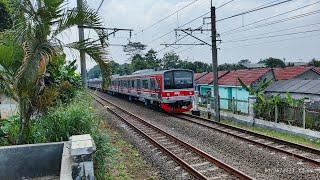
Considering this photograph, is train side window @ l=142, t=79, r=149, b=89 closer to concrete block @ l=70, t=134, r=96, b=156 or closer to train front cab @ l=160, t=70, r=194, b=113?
train front cab @ l=160, t=70, r=194, b=113

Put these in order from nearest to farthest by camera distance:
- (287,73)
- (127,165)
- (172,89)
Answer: (127,165), (172,89), (287,73)

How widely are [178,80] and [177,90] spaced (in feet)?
2.02

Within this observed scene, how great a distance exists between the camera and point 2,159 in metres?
5.90

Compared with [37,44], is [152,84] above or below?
below

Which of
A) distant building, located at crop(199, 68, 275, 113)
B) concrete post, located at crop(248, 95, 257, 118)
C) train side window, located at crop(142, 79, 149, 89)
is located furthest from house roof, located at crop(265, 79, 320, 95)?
train side window, located at crop(142, 79, 149, 89)

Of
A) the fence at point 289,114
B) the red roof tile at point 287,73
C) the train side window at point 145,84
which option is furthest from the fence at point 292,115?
the red roof tile at point 287,73

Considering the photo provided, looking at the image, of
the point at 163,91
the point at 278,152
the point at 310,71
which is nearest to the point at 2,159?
the point at 278,152

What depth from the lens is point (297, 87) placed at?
25.1 meters

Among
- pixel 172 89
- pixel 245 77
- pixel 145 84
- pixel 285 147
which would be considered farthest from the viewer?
pixel 245 77

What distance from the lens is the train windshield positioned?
21.5m

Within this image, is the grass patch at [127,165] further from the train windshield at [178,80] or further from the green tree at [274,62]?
the green tree at [274,62]

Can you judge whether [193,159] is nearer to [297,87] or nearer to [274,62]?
[297,87]

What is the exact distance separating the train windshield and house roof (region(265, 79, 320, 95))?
7331 mm

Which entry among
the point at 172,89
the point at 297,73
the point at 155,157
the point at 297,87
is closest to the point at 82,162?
the point at 155,157
